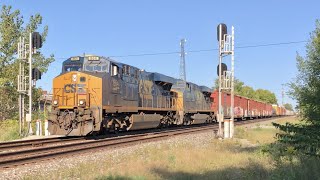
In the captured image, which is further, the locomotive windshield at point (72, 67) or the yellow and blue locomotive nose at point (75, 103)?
the locomotive windshield at point (72, 67)

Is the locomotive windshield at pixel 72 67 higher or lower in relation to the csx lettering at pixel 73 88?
higher

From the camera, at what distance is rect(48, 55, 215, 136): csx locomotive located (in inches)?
682

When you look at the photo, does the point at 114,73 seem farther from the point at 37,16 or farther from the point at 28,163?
the point at 37,16

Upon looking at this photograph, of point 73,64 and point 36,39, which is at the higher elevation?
point 36,39

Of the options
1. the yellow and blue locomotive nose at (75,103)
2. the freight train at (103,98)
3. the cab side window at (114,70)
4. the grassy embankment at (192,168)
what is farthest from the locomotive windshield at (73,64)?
the grassy embankment at (192,168)

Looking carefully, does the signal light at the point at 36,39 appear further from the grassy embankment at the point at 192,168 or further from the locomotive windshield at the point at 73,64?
the grassy embankment at the point at 192,168

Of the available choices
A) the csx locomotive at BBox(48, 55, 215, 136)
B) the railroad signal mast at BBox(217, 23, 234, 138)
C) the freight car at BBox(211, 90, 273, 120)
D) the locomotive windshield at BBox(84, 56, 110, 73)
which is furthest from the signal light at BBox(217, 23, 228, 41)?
the freight car at BBox(211, 90, 273, 120)

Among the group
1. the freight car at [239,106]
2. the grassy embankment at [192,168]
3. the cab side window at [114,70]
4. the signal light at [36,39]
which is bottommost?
the grassy embankment at [192,168]

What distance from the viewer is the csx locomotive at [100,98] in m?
17.3

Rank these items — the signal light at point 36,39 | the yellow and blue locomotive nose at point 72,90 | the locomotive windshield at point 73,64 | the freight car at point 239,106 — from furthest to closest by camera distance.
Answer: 1. the freight car at point 239,106
2. the signal light at point 36,39
3. the locomotive windshield at point 73,64
4. the yellow and blue locomotive nose at point 72,90

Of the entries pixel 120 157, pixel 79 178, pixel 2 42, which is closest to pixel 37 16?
pixel 2 42

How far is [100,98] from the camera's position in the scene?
57.8 ft

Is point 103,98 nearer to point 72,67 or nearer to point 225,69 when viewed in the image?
point 72,67

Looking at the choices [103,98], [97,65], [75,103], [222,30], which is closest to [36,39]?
[97,65]
